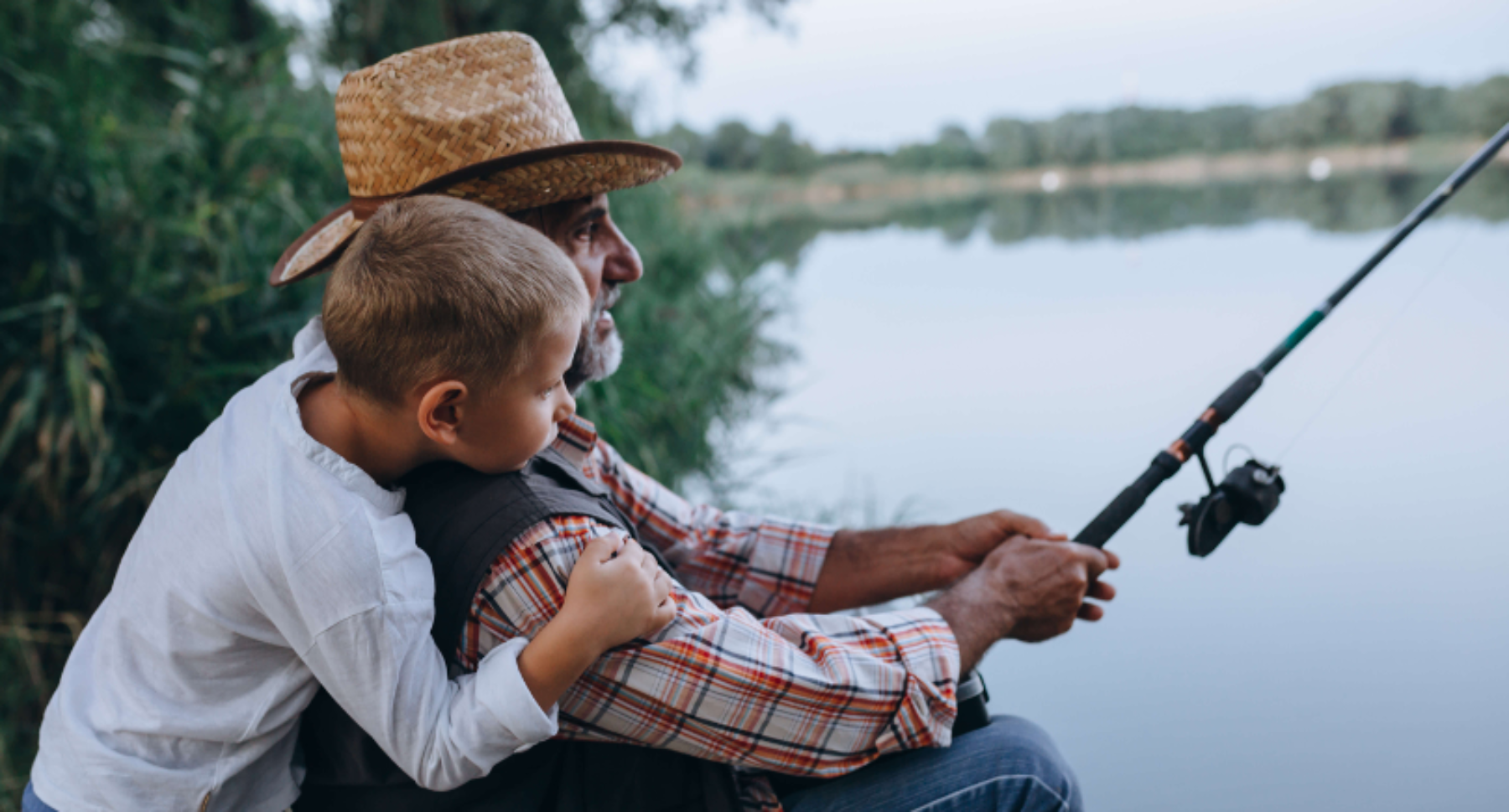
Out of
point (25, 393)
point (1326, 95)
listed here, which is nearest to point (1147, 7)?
point (1326, 95)

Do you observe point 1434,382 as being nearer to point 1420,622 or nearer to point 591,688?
point 1420,622

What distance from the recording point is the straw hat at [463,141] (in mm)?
1238

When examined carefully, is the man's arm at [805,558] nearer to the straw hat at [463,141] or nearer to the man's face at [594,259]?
the man's face at [594,259]

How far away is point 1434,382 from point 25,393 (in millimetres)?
5008

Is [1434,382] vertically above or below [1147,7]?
below

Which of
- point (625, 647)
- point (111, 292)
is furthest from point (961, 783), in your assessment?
point (111, 292)

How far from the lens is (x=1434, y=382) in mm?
4480

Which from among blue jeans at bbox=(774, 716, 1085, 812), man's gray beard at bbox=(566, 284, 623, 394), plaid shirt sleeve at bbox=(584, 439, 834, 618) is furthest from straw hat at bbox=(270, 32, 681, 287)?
blue jeans at bbox=(774, 716, 1085, 812)

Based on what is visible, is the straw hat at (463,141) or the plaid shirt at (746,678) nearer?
the plaid shirt at (746,678)

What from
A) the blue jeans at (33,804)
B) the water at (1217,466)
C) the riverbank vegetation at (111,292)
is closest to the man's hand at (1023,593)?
the blue jeans at (33,804)

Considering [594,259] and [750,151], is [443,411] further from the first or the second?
[750,151]

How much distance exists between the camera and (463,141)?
4.08 feet

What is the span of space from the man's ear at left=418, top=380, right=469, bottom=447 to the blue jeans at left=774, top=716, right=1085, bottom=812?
0.57 metres

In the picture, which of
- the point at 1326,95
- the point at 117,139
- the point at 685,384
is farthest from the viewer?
the point at 1326,95
